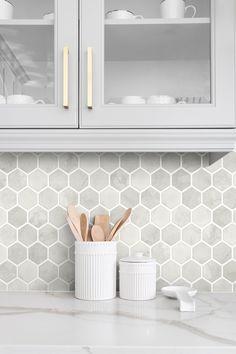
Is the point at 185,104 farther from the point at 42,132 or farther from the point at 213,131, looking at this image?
the point at 42,132

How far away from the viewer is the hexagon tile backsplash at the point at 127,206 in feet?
5.57

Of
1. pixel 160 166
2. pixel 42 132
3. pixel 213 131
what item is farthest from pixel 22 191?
pixel 213 131

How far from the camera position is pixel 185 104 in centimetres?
140

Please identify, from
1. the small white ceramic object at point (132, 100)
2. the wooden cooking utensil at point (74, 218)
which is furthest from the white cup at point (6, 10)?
the wooden cooking utensil at point (74, 218)

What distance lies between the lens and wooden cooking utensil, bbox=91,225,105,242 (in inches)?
62.2

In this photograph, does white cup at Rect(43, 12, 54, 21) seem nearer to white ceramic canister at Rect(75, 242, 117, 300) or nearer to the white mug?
the white mug

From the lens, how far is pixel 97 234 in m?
1.58

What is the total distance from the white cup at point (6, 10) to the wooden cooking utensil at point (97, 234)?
76 cm

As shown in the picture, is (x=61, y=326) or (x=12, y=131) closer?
(x=61, y=326)

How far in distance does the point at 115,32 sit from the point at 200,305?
925 mm

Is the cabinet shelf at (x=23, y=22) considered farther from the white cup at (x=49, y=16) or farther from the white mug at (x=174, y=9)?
the white mug at (x=174, y=9)

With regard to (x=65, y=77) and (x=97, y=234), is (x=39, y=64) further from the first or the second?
(x=97, y=234)

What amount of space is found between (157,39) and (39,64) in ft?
1.27

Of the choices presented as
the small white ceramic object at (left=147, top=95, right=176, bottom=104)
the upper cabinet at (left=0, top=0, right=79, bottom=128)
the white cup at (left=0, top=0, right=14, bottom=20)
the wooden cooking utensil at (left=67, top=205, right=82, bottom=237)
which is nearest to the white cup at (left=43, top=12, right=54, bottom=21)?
the upper cabinet at (left=0, top=0, right=79, bottom=128)
